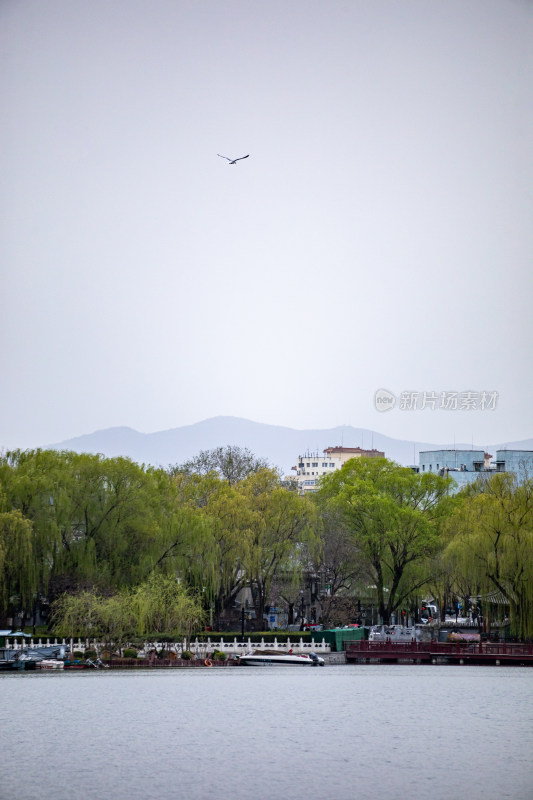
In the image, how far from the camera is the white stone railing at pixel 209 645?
163 feet

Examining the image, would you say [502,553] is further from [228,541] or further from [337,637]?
[228,541]

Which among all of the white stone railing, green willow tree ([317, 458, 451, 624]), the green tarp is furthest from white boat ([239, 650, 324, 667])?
green willow tree ([317, 458, 451, 624])

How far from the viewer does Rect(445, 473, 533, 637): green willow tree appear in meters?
50.9

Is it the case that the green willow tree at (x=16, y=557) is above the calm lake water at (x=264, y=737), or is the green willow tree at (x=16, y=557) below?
above

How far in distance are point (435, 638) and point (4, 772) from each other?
39.9 metres

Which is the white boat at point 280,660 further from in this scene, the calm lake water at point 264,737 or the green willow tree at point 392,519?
the green willow tree at point 392,519

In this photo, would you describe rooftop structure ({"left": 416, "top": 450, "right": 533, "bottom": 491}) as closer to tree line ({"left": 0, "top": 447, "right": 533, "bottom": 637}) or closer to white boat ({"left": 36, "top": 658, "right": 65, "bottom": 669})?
tree line ({"left": 0, "top": 447, "right": 533, "bottom": 637})

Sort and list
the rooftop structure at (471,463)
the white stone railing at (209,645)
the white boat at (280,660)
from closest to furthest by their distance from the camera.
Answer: the white stone railing at (209,645) < the white boat at (280,660) < the rooftop structure at (471,463)

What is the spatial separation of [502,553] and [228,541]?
14.2 meters

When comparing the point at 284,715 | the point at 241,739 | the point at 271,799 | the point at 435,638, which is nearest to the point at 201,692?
the point at 284,715

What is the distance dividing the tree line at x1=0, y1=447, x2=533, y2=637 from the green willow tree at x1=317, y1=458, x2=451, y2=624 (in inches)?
3.1

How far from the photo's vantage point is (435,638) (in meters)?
61.3

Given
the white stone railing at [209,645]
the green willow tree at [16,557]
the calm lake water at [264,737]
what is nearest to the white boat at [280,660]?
the white stone railing at [209,645]

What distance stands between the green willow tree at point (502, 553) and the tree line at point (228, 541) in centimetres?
6
